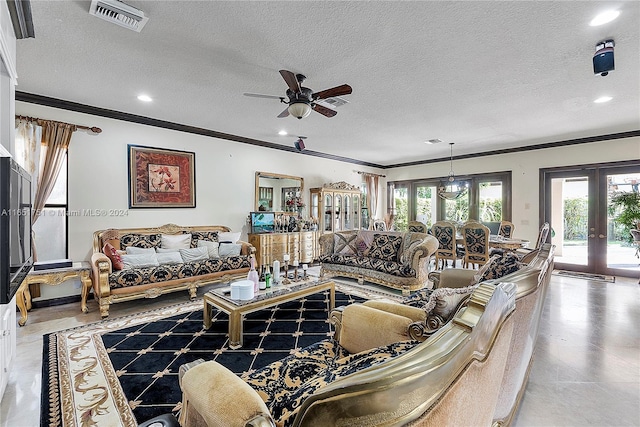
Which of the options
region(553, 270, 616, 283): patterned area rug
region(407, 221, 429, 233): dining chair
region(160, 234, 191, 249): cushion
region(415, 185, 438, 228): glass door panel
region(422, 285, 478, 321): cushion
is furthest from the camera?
region(415, 185, 438, 228): glass door panel

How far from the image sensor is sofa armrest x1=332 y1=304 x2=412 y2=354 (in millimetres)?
1573

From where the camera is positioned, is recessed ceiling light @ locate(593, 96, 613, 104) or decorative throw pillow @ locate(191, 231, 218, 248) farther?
decorative throw pillow @ locate(191, 231, 218, 248)

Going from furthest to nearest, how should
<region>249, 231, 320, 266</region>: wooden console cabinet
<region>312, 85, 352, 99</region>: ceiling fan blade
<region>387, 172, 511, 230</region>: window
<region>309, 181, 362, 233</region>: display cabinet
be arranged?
1. <region>309, 181, 362, 233</region>: display cabinet
2. <region>387, 172, 511, 230</region>: window
3. <region>249, 231, 320, 266</region>: wooden console cabinet
4. <region>312, 85, 352, 99</region>: ceiling fan blade

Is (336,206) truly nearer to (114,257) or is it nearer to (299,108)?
(299,108)

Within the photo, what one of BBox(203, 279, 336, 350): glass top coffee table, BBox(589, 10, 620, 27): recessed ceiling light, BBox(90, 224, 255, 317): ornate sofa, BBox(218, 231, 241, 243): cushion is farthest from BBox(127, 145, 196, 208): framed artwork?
BBox(589, 10, 620, 27): recessed ceiling light

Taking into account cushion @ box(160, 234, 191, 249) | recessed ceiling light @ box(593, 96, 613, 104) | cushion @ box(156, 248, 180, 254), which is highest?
recessed ceiling light @ box(593, 96, 613, 104)

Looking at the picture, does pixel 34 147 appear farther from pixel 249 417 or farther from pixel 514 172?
pixel 514 172

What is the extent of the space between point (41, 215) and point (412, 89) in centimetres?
488

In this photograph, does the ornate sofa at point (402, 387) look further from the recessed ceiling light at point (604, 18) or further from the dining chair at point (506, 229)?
the dining chair at point (506, 229)

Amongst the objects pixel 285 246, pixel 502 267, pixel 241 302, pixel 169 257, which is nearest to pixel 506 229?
pixel 285 246

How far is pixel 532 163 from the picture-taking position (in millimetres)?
6074

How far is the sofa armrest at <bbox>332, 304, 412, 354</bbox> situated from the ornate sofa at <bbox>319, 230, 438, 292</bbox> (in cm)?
264

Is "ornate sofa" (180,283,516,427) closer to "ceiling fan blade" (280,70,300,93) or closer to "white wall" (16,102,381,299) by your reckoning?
"ceiling fan blade" (280,70,300,93)

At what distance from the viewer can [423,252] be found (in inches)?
165
